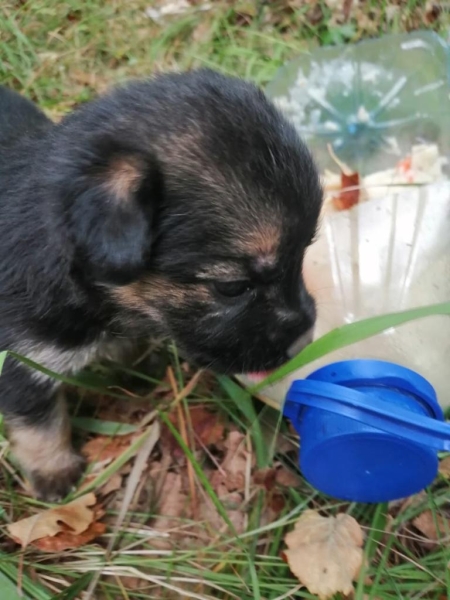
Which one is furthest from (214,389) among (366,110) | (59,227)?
(366,110)

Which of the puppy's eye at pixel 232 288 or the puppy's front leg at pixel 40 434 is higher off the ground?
the puppy's eye at pixel 232 288

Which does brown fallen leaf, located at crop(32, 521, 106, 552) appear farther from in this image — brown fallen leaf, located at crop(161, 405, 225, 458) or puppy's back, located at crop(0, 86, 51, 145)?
puppy's back, located at crop(0, 86, 51, 145)

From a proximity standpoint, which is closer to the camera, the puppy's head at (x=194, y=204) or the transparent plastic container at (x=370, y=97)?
the puppy's head at (x=194, y=204)

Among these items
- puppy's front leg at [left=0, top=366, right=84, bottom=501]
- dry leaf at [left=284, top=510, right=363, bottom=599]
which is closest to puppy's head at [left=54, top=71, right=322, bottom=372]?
puppy's front leg at [left=0, top=366, right=84, bottom=501]

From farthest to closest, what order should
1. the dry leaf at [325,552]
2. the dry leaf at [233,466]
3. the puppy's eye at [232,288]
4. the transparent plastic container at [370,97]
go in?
the transparent plastic container at [370,97] → the dry leaf at [233,466] → the dry leaf at [325,552] → the puppy's eye at [232,288]

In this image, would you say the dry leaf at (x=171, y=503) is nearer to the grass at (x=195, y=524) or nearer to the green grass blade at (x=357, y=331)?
the grass at (x=195, y=524)

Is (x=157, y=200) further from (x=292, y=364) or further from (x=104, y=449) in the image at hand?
(x=104, y=449)

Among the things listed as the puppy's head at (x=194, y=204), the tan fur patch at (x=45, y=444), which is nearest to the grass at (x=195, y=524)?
the tan fur patch at (x=45, y=444)
